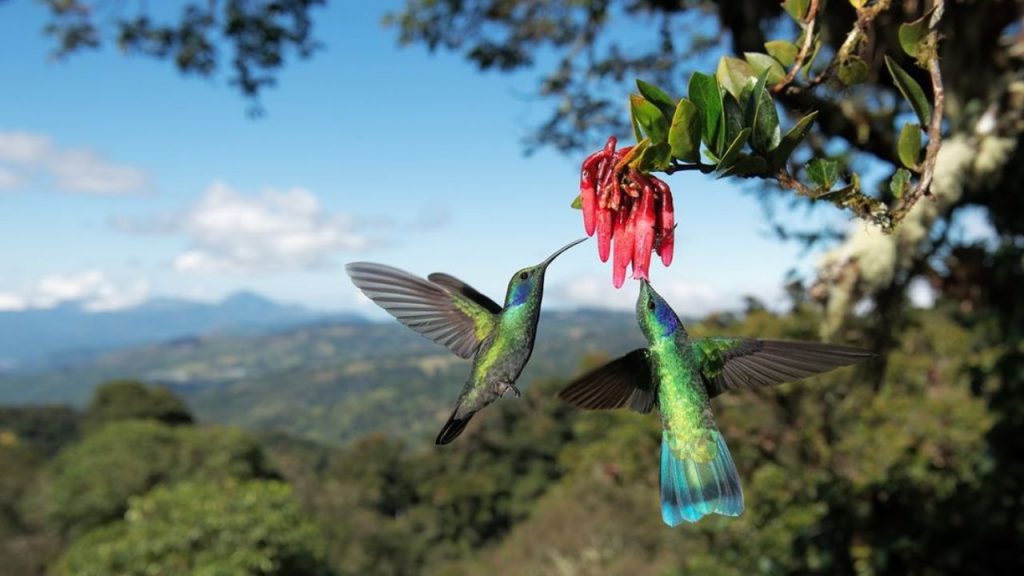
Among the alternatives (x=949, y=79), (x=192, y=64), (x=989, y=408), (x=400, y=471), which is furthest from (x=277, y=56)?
(x=400, y=471)

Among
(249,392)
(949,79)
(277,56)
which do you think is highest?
(277,56)

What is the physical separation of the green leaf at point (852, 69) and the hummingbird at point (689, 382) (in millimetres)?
308

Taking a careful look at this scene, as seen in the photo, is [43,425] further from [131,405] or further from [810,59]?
[810,59]

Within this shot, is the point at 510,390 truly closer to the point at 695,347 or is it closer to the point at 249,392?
the point at 695,347

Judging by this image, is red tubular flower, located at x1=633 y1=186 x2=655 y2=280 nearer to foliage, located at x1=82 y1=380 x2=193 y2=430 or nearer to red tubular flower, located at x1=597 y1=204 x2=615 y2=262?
red tubular flower, located at x1=597 y1=204 x2=615 y2=262

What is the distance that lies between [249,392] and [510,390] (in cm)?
13895

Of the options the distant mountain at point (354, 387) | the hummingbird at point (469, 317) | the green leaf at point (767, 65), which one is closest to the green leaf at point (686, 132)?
the hummingbird at point (469, 317)

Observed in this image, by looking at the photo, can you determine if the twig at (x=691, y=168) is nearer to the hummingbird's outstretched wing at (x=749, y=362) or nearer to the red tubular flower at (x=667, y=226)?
the red tubular flower at (x=667, y=226)

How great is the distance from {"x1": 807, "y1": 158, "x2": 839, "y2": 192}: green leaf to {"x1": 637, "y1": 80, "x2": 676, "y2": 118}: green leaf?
0.69 ft

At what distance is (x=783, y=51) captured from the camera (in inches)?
35.4

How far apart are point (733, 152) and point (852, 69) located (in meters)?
0.32

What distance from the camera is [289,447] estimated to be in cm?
5653

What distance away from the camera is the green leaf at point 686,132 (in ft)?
2.08

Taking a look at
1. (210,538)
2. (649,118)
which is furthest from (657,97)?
(210,538)
